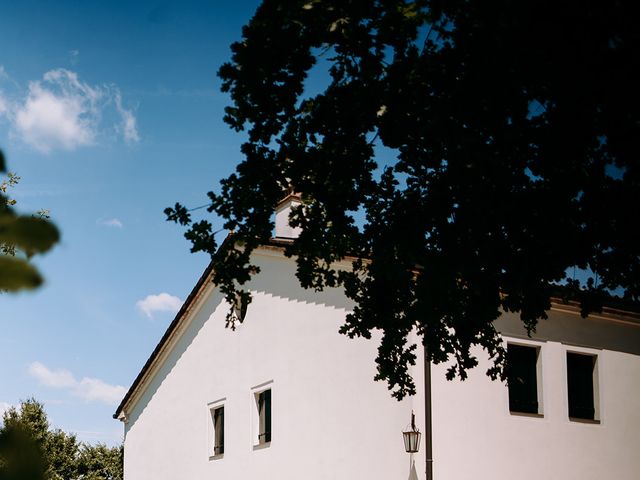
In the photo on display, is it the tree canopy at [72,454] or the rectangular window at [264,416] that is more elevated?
the rectangular window at [264,416]

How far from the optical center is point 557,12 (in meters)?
5.97

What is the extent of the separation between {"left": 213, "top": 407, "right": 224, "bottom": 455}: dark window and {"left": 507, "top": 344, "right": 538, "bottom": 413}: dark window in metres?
8.81

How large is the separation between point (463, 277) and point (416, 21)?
2681 millimetres

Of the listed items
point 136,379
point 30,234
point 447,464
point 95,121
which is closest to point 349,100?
point 30,234

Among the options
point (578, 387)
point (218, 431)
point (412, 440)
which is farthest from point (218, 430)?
point (578, 387)

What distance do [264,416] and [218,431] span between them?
2771mm

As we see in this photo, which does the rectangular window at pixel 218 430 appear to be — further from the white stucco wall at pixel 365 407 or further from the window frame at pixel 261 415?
the window frame at pixel 261 415

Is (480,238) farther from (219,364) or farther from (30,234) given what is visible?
(219,364)

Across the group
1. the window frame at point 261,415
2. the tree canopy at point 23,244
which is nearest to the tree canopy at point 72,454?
the window frame at point 261,415

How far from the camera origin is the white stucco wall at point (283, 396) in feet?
55.7

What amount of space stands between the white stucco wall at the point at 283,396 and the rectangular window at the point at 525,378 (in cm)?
273

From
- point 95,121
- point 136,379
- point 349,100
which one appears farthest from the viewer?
point 136,379

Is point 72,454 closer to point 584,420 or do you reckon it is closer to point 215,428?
point 215,428

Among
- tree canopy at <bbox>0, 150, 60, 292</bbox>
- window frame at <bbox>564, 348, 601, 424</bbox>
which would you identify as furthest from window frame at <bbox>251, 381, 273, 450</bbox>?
tree canopy at <bbox>0, 150, 60, 292</bbox>
